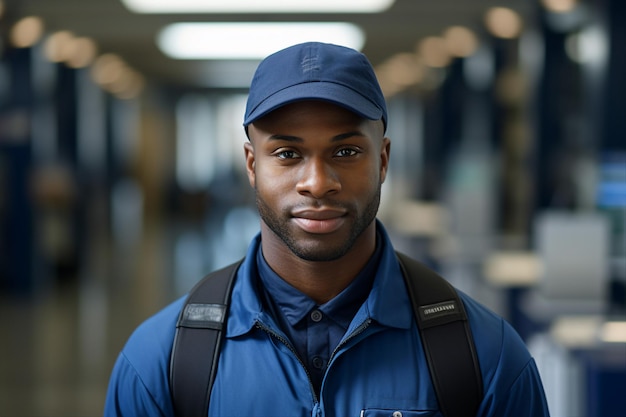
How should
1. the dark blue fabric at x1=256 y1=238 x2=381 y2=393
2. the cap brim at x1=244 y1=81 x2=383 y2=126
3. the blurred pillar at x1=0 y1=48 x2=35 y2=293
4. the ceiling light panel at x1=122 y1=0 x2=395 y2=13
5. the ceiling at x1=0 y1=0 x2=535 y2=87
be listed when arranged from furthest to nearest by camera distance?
the blurred pillar at x1=0 y1=48 x2=35 y2=293, the ceiling at x1=0 y1=0 x2=535 y2=87, the ceiling light panel at x1=122 y1=0 x2=395 y2=13, the dark blue fabric at x1=256 y1=238 x2=381 y2=393, the cap brim at x1=244 y1=81 x2=383 y2=126

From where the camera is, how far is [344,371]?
5.57 feet

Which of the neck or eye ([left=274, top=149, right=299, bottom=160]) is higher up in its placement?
eye ([left=274, top=149, right=299, bottom=160])

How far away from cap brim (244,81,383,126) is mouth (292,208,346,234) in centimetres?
20

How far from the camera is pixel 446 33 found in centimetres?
1392

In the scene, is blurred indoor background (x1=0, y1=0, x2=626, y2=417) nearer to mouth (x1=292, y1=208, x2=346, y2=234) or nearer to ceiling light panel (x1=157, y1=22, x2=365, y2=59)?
ceiling light panel (x1=157, y1=22, x2=365, y2=59)

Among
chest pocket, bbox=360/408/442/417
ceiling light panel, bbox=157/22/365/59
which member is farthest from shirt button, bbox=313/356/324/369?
ceiling light panel, bbox=157/22/365/59

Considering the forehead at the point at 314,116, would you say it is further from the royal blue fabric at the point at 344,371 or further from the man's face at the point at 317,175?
the royal blue fabric at the point at 344,371

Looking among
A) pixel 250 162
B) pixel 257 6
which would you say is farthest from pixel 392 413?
pixel 257 6

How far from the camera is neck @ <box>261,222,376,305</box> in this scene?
1.78m

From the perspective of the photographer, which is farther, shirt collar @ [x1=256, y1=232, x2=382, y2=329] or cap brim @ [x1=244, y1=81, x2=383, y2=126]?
shirt collar @ [x1=256, y1=232, x2=382, y2=329]

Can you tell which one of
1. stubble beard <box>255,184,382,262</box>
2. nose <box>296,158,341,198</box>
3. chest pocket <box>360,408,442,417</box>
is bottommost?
chest pocket <box>360,408,442,417</box>

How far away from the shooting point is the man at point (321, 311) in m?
1.67

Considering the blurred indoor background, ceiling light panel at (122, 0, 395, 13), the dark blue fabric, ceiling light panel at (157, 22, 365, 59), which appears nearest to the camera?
the dark blue fabric

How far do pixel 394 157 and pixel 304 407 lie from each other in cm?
2996
